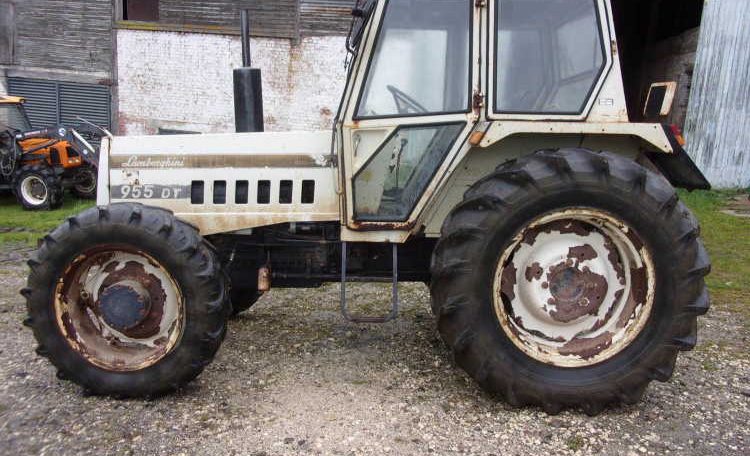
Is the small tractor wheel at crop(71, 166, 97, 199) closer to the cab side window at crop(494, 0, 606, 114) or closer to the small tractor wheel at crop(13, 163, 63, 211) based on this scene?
the small tractor wheel at crop(13, 163, 63, 211)

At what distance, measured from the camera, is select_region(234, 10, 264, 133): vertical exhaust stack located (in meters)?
3.72

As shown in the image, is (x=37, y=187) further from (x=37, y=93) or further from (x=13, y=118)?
(x=37, y=93)

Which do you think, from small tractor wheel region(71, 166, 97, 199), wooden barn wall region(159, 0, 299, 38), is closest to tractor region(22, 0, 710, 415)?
small tractor wheel region(71, 166, 97, 199)

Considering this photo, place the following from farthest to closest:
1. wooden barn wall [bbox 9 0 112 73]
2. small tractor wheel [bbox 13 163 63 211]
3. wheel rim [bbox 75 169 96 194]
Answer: wooden barn wall [bbox 9 0 112 73], wheel rim [bbox 75 169 96 194], small tractor wheel [bbox 13 163 63 211]

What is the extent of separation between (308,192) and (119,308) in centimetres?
120

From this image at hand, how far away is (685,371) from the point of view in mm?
3512

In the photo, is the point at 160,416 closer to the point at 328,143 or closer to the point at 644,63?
the point at 328,143

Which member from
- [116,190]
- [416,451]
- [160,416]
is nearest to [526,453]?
[416,451]

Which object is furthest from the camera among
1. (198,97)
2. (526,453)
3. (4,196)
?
(198,97)

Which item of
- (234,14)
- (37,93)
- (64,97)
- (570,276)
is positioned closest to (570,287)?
(570,276)

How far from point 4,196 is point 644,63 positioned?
13310 mm

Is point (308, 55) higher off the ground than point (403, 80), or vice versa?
point (308, 55)

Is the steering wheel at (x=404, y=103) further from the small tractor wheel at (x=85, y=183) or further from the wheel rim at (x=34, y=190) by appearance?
the small tractor wheel at (x=85, y=183)

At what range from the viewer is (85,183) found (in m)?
11.0
